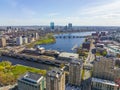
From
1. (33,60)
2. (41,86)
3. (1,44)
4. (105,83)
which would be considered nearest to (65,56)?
(33,60)

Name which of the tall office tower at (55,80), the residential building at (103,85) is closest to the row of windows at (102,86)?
the residential building at (103,85)

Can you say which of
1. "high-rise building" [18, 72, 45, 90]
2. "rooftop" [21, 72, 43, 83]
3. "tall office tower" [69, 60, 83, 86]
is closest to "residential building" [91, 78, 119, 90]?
"tall office tower" [69, 60, 83, 86]

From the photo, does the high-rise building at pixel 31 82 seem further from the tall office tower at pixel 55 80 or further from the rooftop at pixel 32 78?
the tall office tower at pixel 55 80

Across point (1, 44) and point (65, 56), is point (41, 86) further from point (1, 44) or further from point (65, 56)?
point (1, 44)

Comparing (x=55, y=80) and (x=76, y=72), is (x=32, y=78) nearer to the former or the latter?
(x=55, y=80)

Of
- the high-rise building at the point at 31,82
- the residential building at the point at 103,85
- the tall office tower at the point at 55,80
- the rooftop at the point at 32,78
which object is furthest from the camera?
the residential building at the point at 103,85

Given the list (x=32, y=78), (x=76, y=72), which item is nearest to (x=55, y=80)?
(x=32, y=78)
